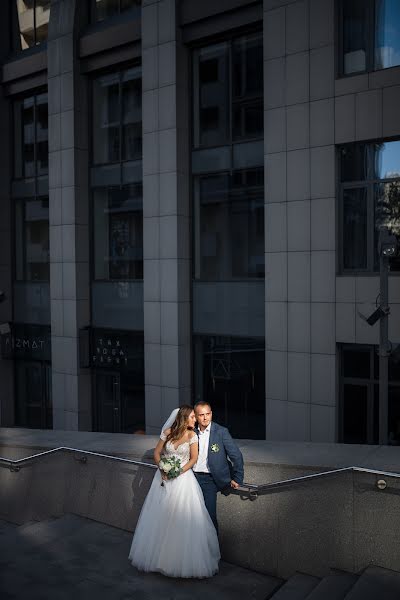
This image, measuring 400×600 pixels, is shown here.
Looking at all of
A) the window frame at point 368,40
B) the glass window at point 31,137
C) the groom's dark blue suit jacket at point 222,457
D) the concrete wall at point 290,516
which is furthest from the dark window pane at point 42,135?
the groom's dark blue suit jacket at point 222,457

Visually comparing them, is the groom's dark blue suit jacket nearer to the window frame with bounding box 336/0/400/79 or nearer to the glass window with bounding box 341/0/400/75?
the window frame with bounding box 336/0/400/79

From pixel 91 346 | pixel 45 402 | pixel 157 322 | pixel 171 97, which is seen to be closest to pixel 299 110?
pixel 171 97

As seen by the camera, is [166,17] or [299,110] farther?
[166,17]

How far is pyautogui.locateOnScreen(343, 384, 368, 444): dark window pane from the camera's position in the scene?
14.8m

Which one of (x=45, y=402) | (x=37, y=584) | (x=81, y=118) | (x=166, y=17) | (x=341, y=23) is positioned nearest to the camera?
(x=37, y=584)

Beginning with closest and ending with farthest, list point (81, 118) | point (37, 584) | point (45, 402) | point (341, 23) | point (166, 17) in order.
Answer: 1. point (37, 584)
2. point (341, 23)
3. point (166, 17)
4. point (81, 118)
5. point (45, 402)

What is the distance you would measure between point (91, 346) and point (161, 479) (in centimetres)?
1238

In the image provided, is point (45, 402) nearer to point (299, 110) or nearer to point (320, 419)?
point (320, 419)

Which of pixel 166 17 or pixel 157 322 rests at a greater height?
pixel 166 17

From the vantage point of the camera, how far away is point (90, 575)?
8.12 m

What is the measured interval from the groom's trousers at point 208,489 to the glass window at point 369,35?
10361 mm

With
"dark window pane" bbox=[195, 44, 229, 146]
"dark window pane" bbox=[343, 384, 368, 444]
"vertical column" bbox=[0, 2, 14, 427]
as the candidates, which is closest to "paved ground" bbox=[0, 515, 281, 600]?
"dark window pane" bbox=[343, 384, 368, 444]

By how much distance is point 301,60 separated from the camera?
1505cm

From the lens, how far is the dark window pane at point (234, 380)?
16.8 metres
